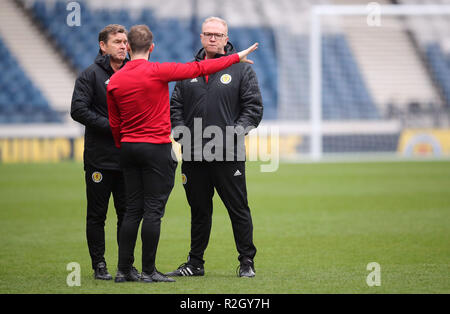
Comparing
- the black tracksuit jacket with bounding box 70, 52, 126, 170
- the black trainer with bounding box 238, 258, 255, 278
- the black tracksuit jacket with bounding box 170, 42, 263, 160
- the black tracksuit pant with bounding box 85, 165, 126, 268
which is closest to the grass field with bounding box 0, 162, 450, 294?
the black trainer with bounding box 238, 258, 255, 278

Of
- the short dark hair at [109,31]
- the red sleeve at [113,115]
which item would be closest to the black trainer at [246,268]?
the red sleeve at [113,115]

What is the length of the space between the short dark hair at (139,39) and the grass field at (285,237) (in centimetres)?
153

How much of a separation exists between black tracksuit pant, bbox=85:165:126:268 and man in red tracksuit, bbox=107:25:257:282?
42 centimetres

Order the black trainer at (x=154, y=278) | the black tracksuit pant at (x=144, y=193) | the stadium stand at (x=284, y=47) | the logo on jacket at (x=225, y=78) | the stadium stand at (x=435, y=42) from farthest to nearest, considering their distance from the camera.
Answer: the stadium stand at (x=435, y=42) → the stadium stand at (x=284, y=47) → the logo on jacket at (x=225, y=78) → the black trainer at (x=154, y=278) → the black tracksuit pant at (x=144, y=193)

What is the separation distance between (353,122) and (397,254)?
1361 cm

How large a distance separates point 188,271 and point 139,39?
5.65ft

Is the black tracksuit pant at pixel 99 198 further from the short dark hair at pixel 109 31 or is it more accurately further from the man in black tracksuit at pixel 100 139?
the short dark hair at pixel 109 31

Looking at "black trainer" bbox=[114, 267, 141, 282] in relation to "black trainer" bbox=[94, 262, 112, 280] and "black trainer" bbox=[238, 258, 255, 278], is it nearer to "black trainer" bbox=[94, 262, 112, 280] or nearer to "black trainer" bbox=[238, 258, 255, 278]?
"black trainer" bbox=[94, 262, 112, 280]

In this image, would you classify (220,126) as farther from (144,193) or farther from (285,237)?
(285,237)

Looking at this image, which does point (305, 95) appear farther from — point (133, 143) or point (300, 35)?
point (133, 143)

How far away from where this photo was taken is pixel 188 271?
5.11 meters

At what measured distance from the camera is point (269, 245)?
6.57m

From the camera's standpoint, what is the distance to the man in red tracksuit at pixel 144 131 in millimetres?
4531

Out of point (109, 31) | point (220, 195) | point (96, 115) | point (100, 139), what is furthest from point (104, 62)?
point (220, 195)
